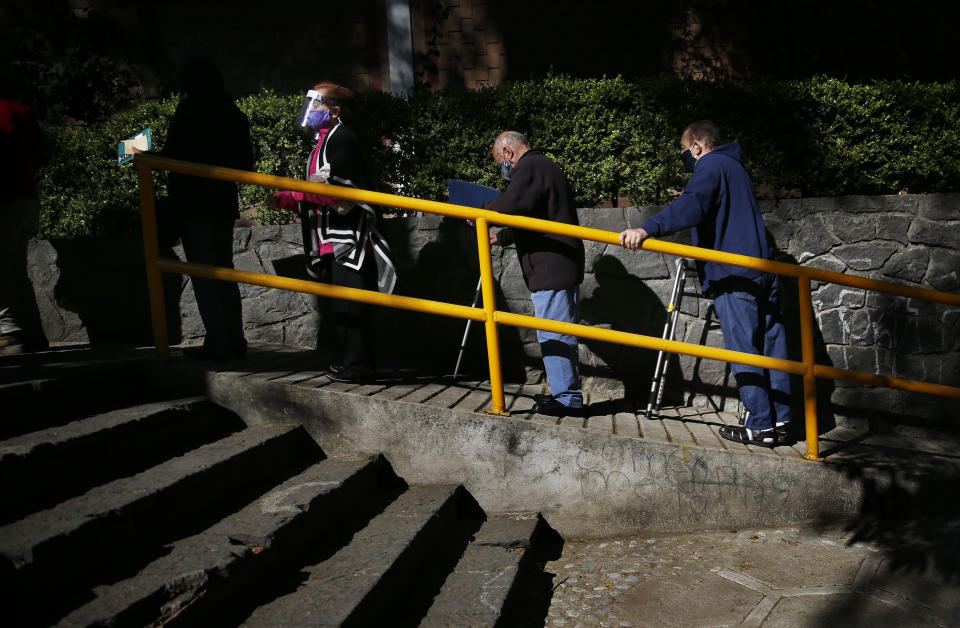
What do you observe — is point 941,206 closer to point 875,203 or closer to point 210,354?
point 875,203

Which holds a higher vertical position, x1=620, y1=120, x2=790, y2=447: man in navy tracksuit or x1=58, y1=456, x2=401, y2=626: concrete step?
x1=620, y1=120, x2=790, y2=447: man in navy tracksuit

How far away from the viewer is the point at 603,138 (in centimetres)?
552

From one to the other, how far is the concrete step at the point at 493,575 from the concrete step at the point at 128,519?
992 millimetres

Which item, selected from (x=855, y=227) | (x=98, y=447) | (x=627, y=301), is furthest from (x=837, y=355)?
(x=98, y=447)

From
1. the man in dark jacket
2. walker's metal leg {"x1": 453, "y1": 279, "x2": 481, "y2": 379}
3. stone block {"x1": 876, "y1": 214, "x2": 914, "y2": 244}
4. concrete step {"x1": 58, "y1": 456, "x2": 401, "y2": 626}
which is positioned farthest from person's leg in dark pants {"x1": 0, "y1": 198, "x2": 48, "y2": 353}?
stone block {"x1": 876, "y1": 214, "x2": 914, "y2": 244}

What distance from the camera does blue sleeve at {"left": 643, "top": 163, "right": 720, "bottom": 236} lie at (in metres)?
4.07

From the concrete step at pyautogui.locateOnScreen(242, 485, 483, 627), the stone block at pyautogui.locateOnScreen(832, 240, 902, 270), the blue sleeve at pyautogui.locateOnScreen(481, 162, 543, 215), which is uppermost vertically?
the blue sleeve at pyautogui.locateOnScreen(481, 162, 543, 215)

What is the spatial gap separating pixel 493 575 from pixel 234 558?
3.89 feet

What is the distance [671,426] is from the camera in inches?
176

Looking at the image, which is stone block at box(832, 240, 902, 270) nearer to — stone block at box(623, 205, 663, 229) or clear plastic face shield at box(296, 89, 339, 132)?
stone block at box(623, 205, 663, 229)

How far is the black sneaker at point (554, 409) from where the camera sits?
4340mm

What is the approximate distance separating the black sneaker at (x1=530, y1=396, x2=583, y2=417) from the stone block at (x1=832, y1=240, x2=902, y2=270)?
7.12 feet

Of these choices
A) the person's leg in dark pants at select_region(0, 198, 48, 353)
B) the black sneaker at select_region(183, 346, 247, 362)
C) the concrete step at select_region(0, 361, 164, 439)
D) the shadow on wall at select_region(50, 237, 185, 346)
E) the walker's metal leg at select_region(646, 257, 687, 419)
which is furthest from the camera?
the shadow on wall at select_region(50, 237, 185, 346)

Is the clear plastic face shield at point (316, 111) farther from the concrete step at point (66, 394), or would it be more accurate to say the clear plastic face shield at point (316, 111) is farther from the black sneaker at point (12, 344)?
the black sneaker at point (12, 344)
